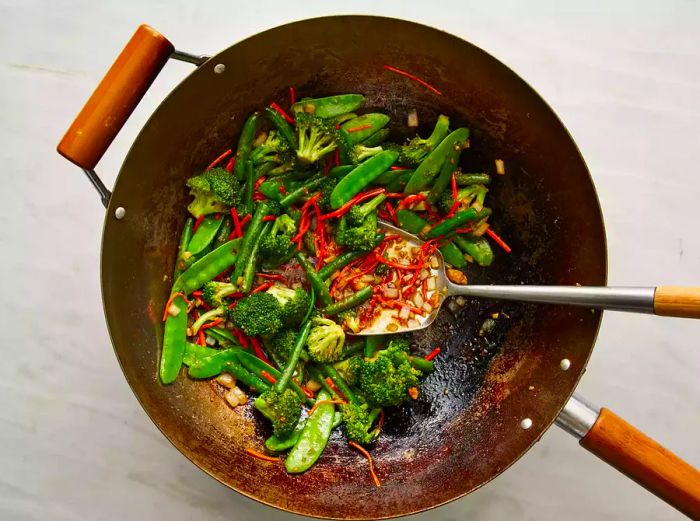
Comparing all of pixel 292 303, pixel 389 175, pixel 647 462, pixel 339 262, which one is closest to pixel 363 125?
pixel 389 175

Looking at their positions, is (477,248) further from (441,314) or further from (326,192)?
(326,192)

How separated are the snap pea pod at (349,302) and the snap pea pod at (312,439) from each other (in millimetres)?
373

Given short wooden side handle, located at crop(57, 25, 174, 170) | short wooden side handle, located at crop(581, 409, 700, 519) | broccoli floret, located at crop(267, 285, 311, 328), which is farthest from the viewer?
broccoli floret, located at crop(267, 285, 311, 328)

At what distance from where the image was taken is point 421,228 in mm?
2936

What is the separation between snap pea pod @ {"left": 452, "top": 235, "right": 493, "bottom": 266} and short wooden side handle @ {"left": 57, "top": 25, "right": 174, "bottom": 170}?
1.53 metres

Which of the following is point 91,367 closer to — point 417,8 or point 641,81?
point 417,8

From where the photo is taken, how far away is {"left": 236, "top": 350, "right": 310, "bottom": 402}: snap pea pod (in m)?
2.80

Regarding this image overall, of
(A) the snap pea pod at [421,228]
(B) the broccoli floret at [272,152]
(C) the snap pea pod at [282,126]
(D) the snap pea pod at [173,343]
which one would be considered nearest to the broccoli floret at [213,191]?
(B) the broccoli floret at [272,152]

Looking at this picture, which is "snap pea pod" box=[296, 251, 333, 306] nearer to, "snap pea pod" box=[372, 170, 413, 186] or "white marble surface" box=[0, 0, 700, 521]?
"snap pea pod" box=[372, 170, 413, 186]

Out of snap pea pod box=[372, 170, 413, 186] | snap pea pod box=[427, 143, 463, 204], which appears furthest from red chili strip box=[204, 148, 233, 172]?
snap pea pod box=[427, 143, 463, 204]

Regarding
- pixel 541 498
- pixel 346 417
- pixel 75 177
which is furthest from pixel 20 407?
pixel 541 498

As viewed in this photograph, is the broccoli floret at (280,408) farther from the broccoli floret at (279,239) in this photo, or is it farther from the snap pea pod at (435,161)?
the snap pea pod at (435,161)

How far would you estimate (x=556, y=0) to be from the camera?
2934mm

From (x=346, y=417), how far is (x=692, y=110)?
7.11 ft
